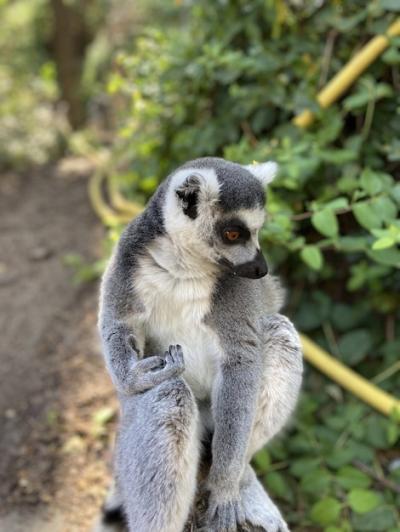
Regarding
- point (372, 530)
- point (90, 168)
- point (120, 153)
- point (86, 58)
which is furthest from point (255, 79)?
point (86, 58)

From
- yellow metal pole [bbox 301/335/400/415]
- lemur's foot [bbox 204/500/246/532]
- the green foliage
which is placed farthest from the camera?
the green foliage

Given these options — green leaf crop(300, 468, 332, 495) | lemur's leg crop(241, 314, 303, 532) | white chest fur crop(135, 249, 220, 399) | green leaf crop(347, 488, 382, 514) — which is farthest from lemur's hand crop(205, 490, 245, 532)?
green leaf crop(300, 468, 332, 495)

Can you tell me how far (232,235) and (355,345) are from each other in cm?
333

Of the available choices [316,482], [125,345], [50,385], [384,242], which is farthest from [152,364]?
[50,385]

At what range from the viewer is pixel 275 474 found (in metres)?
4.68

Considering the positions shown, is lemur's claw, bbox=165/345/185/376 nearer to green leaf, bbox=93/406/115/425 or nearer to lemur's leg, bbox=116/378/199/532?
lemur's leg, bbox=116/378/199/532

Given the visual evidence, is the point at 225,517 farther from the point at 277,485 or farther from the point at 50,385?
the point at 50,385

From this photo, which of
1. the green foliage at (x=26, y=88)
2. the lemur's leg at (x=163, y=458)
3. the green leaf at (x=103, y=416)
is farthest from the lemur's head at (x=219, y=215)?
the green foliage at (x=26, y=88)

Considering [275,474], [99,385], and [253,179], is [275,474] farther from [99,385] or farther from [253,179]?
[253,179]

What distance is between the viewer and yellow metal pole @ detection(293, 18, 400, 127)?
530 centimetres

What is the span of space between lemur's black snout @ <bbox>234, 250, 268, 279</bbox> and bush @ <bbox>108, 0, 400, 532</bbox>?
1009 mm

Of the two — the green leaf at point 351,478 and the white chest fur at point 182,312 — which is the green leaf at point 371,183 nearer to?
the white chest fur at point 182,312

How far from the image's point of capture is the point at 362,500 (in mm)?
4273

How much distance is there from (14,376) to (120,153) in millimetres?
3860
